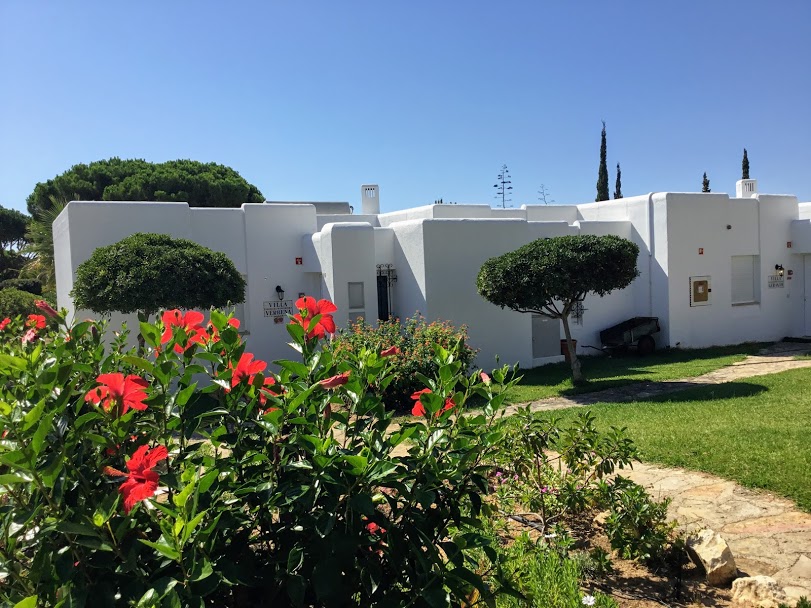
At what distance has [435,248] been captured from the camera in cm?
1381

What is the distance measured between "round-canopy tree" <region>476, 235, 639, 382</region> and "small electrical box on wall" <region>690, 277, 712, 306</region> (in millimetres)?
4947

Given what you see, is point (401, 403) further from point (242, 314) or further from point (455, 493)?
point (455, 493)

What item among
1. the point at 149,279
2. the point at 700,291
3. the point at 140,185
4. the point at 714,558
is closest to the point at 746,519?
the point at 714,558

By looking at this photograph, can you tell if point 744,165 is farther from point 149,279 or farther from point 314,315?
point 314,315

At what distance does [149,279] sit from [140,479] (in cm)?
936

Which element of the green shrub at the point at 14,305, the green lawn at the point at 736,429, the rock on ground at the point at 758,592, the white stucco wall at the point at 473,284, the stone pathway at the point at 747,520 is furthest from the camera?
the green shrub at the point at 14,305

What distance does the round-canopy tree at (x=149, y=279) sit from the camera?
10.4 meters

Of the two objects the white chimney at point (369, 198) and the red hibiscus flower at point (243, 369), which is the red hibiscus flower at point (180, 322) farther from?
the white chimney at point (369, 198)

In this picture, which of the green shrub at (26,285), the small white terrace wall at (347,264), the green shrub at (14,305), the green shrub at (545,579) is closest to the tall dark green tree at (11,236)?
the green shrub at (26,285)

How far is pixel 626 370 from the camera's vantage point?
551 inches

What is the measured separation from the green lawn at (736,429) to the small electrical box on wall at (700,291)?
16.0 ft

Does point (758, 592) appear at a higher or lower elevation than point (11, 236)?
lower

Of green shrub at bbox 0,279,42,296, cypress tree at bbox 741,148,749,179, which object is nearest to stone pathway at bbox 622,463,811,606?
cypress tree at bbox 741,148,749,179

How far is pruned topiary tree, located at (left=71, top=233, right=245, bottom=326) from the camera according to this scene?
1043 centimetres
